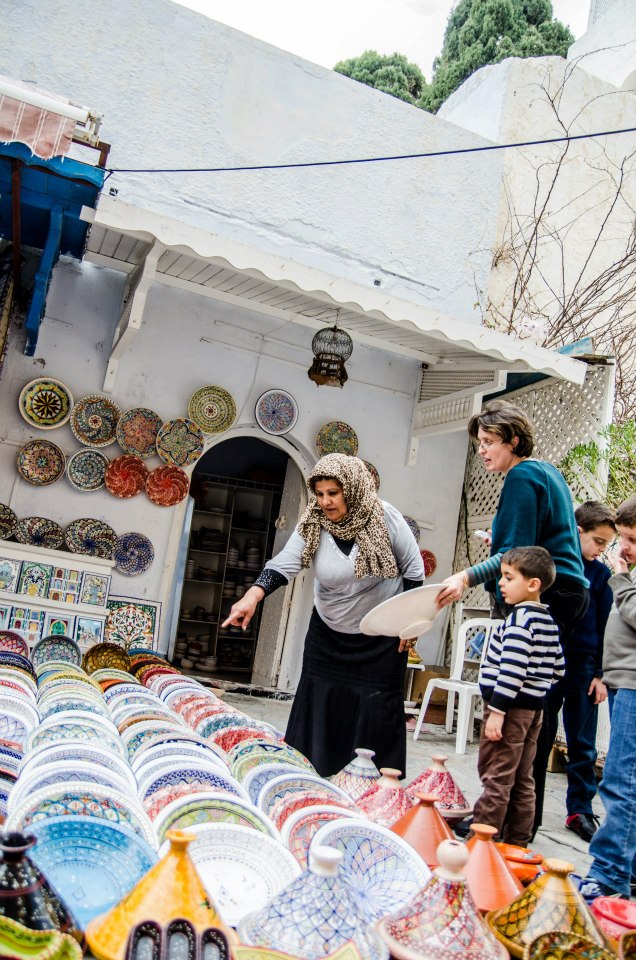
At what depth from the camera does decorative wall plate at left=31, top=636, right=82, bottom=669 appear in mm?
3721

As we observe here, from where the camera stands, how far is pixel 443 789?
2.46 meters

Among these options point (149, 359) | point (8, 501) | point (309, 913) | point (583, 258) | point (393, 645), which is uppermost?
point (583, 258)

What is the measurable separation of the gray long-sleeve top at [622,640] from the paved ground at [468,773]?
82cm

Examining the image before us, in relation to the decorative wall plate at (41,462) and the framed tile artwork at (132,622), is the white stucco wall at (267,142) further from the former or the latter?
the framed tile artwork at (132,622)

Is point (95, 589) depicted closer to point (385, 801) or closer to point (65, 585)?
point (65, 585)

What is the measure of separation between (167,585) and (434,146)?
4.84m

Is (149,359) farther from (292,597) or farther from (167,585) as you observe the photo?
(292,597)

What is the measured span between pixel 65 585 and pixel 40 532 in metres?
0.58

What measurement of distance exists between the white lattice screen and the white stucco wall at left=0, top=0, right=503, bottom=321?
147 centimetres

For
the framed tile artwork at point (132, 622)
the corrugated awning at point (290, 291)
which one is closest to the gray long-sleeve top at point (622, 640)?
the corrugated awning at point (290, 291)

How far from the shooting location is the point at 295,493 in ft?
23.5

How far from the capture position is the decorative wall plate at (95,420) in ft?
18.9

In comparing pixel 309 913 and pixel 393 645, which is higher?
pixel 393 645

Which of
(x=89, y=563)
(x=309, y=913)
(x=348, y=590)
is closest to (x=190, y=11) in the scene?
(x=89, y=563)
